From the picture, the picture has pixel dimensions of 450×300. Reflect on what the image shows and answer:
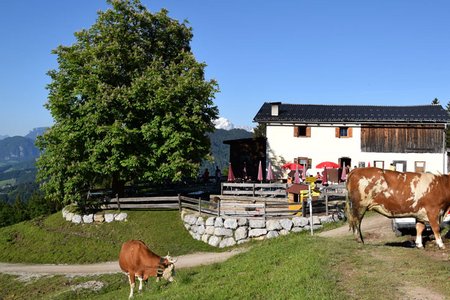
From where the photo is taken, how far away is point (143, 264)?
1365 cm

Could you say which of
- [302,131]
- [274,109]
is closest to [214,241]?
[302,131]

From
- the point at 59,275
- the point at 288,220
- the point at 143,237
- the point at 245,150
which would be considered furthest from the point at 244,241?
the point at 245,150

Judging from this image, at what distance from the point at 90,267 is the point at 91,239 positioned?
4.44m

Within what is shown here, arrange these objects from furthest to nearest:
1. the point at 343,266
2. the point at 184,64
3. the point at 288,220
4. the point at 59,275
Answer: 1. the point at 184,64
2. the point at 288,220
3. the point at 59,275
4. the point at 343,266

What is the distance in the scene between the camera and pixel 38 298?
61.3 ft

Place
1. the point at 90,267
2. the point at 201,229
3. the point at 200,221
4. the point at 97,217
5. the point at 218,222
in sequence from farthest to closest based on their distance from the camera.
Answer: the point at 97,217, the point at 200,221, the point at 201,229, the point at 218,222, the point at 90,267

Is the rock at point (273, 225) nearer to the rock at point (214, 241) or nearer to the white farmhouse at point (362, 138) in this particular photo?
the rock at point (214, 241)

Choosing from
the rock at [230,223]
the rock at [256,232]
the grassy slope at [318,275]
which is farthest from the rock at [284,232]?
the grassy slope at [318,275]

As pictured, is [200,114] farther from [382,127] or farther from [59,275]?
[382,127]

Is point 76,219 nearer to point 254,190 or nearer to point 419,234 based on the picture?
point 254,190

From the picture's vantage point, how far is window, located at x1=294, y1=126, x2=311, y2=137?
40.5m

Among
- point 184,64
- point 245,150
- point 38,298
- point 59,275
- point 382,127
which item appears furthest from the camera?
point 245,150

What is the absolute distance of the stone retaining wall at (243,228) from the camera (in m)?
25.2

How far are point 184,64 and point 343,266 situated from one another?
24160mm
